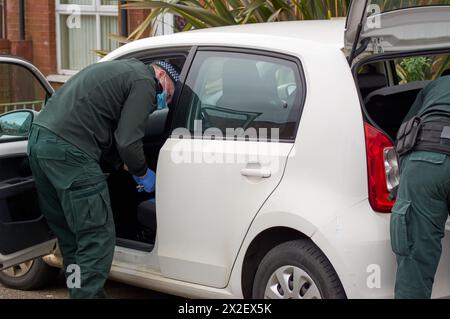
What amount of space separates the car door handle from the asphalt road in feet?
5.29

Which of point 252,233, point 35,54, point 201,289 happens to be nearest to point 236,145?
point 252,233

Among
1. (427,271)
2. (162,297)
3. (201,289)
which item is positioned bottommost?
(162,297)

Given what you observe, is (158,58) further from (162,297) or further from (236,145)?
(162,297)

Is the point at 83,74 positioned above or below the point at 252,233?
above

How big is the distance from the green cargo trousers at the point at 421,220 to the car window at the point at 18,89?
277 centimetres

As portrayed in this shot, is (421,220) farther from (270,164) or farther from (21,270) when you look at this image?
(21,270)

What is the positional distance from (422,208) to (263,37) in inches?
51.1

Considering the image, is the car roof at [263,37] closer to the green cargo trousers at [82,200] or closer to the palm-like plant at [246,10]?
the green cargo trousers at [82,200]

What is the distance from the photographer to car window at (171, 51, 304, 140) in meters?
4.84

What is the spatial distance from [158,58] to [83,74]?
523mm

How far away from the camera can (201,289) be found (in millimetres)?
5109

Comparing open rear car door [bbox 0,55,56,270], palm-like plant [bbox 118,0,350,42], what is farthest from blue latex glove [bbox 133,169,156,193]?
palm-like plant [bbox 118,0,350,42]

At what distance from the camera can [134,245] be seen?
561 cm

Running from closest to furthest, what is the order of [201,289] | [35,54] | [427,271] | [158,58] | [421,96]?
[427,271], [421,96], [201,289], [158,58], [35,54]
